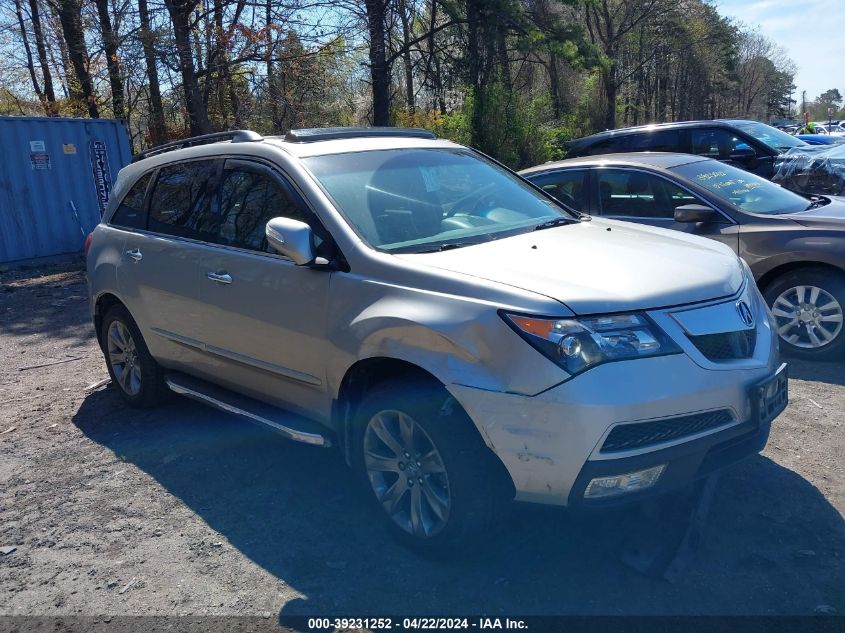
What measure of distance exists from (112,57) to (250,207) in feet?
47.5

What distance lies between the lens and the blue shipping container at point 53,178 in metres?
12.7

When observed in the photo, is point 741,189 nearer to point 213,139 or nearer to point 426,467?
point 213,139

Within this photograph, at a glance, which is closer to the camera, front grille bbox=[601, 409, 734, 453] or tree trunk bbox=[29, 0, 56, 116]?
front grille bbox=[601, 409, 734, 453]

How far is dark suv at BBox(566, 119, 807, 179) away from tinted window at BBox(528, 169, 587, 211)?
4052 mm

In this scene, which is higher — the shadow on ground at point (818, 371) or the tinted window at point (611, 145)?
the tinted window at point (611, 145)

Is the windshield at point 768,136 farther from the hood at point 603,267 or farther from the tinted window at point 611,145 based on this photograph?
the hood at point 603,267

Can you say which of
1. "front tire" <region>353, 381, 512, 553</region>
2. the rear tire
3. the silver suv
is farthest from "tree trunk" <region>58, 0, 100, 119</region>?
"front tire" <region>353, 381, 512, 553</region>

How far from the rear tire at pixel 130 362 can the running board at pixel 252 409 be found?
270 millimetres

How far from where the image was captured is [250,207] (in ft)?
14.2

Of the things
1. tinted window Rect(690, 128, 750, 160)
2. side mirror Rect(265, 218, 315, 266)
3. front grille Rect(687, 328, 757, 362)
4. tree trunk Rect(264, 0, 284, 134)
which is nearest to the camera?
front grille Rect(687, 328, 757, 362)

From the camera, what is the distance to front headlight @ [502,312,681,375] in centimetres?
293

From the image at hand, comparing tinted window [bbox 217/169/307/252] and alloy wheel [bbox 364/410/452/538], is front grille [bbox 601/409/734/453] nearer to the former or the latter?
alloy wheel [bbox 364/410/452/538]

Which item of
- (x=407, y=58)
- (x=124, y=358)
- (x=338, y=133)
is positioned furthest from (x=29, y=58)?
(x=338, y=133)

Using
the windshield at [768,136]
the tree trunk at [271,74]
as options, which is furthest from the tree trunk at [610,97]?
the windshield at [768,136]
